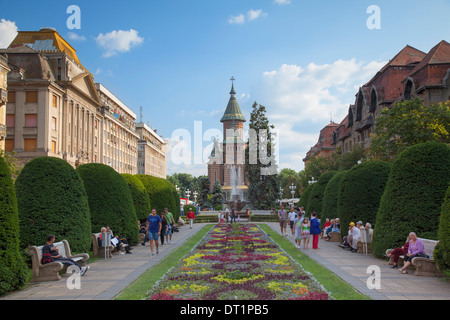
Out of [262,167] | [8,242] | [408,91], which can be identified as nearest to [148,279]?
[8,242]

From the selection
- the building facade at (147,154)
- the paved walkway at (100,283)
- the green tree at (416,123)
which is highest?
the building facade at (147,154)

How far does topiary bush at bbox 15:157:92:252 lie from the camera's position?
13297 mm

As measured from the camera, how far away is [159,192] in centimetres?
2853

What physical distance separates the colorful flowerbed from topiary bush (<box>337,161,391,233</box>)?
407cm

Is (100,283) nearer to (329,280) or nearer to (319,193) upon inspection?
(329,280)

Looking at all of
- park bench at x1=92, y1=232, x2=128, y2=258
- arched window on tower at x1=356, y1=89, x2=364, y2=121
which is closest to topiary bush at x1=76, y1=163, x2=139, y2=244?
park bench at x1=92, y1=232, x2=128, y2=258

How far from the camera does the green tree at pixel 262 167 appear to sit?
5541 centimetres

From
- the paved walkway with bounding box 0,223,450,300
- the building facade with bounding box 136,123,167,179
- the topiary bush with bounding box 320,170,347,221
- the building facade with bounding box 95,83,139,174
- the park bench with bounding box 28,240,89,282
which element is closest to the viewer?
the paved walkway with bounding box 0,223,450,300

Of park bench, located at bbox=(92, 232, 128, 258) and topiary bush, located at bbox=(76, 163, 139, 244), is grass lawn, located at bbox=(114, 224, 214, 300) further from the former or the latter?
topiary bush, located at bbox=(76, 163, 139, 244)

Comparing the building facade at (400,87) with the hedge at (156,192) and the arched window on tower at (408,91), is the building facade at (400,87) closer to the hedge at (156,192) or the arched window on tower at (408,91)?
the arched window on tower at (408,91)

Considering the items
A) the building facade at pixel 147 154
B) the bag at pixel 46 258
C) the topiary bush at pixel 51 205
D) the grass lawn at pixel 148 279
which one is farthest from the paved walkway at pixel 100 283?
the building facade at pixel 147 154

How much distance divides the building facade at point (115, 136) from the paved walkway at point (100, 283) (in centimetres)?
5625

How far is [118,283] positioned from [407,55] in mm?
52701

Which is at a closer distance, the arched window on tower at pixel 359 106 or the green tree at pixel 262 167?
the green tree at pixel 262 167
